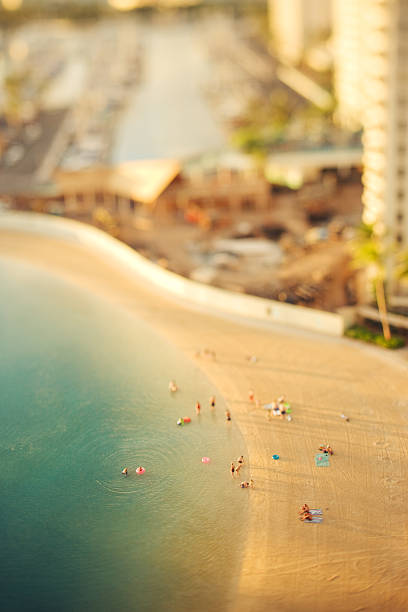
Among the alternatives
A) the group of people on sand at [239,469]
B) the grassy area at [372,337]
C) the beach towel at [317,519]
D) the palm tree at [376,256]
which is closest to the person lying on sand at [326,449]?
the group of people on sand at [239,469]

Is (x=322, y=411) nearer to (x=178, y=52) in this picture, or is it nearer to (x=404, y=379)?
(x=404, y=379)

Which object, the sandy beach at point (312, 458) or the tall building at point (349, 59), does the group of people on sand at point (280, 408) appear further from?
the tall building at point (349, 59)

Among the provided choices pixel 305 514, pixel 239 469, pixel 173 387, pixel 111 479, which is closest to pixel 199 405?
pixel 173 387

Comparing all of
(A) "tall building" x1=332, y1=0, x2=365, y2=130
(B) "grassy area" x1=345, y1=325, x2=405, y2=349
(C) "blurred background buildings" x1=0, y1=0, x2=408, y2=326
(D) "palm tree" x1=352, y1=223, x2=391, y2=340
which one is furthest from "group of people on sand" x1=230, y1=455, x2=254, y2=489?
(A) "tall building" x1=332, y1=0, x2=365, y2=130

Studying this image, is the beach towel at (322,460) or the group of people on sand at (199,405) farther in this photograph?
the group of people on sand at (199,405)

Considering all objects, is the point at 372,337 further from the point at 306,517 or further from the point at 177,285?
the point at 306,517

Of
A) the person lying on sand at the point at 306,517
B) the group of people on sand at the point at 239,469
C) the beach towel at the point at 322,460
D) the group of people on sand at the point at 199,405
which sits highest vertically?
the person lying on sand at the point at 306,517

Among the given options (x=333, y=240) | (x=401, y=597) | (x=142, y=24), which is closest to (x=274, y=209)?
(x=333, y=240)
